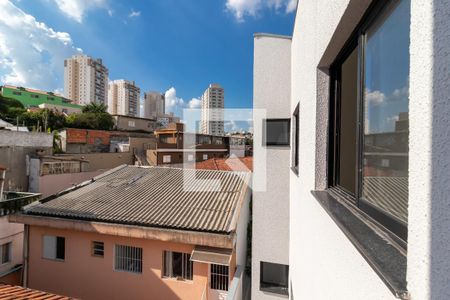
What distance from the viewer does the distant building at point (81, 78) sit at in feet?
234

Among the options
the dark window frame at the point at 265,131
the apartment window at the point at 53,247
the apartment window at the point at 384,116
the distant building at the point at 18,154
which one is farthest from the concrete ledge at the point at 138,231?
the distant building at the point at 18,154

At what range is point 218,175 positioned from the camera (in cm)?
1088

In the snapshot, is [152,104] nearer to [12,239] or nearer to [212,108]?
[212,108]

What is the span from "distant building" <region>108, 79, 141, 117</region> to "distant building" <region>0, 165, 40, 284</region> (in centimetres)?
6645

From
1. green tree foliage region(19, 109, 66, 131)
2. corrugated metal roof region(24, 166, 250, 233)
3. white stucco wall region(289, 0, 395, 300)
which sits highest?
green tree foliage region(19, 109, 66, 131)

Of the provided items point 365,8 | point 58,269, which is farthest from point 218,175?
point 365,8

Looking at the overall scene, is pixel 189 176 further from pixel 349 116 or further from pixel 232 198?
pixel 349 116

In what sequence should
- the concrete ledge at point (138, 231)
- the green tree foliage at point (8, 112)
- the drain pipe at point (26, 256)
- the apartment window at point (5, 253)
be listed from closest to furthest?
the concrete ledge at point (138, 231)
the drain pipe at point (26, 256)
the apartment window at point (5, 253)
the green tree foliage at point (8, 112)

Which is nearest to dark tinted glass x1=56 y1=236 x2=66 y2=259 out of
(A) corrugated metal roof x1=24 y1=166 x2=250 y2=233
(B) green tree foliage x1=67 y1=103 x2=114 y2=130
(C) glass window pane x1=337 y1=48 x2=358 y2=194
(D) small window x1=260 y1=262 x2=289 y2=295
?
(A) corrugated metal roof x1=24 y1=166 x2=250 y2=233

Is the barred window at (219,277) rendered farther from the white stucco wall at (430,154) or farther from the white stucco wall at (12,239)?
the white stucco wall at (12,239)

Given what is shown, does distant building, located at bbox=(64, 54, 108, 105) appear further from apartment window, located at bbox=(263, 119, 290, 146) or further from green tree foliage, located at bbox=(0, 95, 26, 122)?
apartment window, located at bbox=(263, 119, 290, 146)

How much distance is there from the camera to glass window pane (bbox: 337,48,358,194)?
5.53ft

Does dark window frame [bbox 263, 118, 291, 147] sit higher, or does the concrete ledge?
dark window frame [bbox 263, 118, 291, 147]

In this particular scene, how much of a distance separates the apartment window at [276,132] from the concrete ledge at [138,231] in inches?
106
